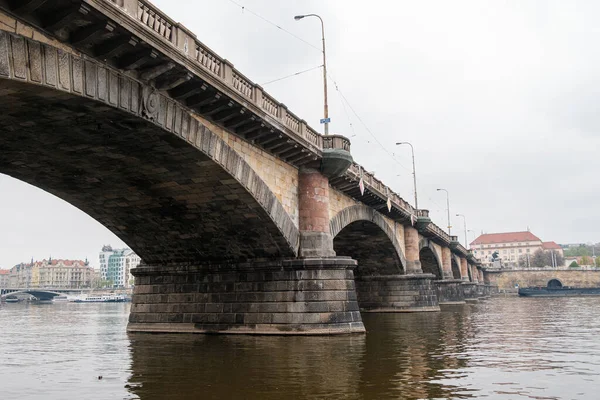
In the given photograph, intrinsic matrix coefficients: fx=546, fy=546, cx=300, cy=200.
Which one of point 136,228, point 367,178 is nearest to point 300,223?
point 136,228

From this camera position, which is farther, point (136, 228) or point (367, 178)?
point (367, 178)

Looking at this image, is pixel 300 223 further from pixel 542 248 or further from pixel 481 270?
pixel 542 248

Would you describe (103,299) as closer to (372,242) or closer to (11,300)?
(11,300)

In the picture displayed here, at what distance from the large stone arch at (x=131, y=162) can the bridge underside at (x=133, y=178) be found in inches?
1.6

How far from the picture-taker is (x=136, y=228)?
82.7ft

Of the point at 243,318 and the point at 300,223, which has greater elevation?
the point at 300,223

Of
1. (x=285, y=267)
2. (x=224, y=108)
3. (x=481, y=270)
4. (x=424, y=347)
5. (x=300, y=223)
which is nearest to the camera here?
(x=224, y=108)

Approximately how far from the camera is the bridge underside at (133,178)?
553 inches

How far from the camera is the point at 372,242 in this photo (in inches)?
1622

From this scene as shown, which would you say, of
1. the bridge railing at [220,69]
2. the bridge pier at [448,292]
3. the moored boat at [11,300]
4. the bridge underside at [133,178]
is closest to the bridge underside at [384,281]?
the bridge railing at [220,69]

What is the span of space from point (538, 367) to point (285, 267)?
10833mm

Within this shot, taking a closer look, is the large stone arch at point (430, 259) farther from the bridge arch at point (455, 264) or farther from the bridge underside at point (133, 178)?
the bridge underside at point (133, 178)

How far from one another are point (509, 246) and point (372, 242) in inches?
6400

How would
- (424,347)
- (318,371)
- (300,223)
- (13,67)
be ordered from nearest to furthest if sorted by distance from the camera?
(13,67), (318,371), (424,347), (300,223)
